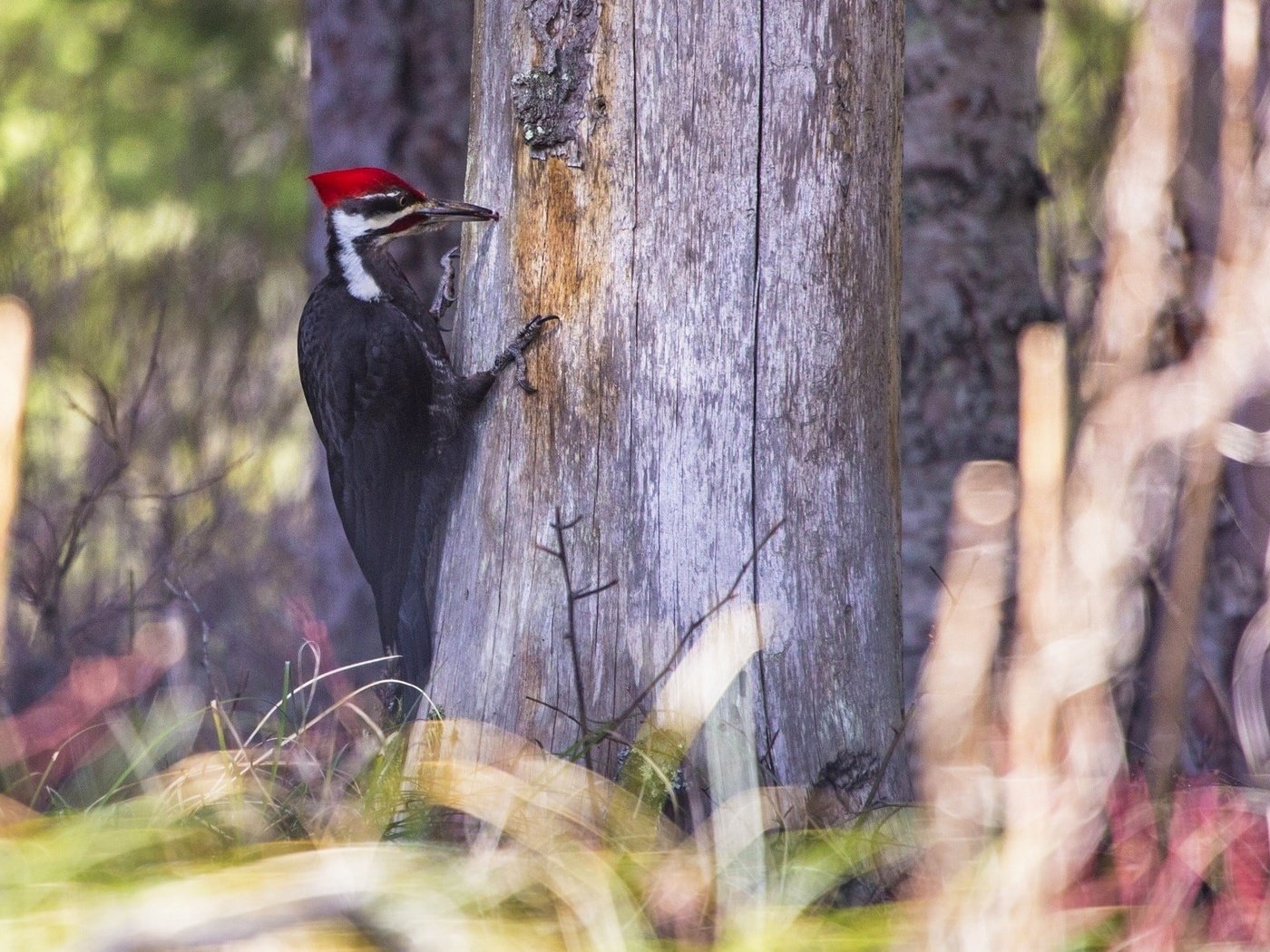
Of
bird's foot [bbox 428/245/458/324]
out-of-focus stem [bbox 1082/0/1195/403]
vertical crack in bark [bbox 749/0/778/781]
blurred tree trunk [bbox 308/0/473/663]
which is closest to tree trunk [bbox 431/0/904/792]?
vertical crack in bark [bbox 749/0/778/781]

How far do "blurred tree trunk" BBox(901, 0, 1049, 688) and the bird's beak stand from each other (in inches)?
72.2

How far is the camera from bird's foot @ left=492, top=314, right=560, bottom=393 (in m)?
2.58

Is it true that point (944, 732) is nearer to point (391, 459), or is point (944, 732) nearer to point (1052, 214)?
point (391, 459)

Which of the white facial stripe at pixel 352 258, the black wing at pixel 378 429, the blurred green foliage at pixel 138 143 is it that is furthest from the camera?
the blurred green foliage at pixel 138 143

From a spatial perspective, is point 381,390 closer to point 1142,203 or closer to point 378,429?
point 378,429

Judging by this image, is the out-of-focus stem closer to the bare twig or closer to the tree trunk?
the tree trunk

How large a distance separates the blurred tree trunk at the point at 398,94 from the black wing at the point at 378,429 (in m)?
1.65

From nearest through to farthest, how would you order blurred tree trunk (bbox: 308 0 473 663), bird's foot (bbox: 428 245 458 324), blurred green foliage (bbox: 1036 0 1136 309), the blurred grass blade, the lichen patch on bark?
1. the blurred grass blade
2. the lichen patch on bark
3. bird's foot (bbox: 428 245 458 324)
4. blurred tree trunk (bbox: 308 0 473 663)
5. blurred green foliage (bbox: 1036 0 1136 309)

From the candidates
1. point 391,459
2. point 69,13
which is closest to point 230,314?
point 69,13

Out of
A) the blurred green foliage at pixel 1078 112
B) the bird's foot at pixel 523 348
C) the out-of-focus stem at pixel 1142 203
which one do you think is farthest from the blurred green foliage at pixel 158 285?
the blurred green foliage at pixel 1078 112

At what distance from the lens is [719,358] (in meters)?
2.43

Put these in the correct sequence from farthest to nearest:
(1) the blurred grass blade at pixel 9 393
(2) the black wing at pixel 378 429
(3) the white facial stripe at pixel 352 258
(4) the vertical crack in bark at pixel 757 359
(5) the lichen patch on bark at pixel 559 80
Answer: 1. (3) the white facial stripe at pixel 352 258
2. (2) the black wing at pixel 378 429
3. (5) the lichen patch on bark at pixel 559 80
4. (4) the vertical crack in bark at pixel 757 359
5. (1) the blurred grass blade at pixel 9 393

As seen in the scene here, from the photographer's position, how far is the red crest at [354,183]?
11.9 ft

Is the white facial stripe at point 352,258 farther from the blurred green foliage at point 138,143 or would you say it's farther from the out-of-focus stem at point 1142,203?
the blurred green foliage at point 138,143
